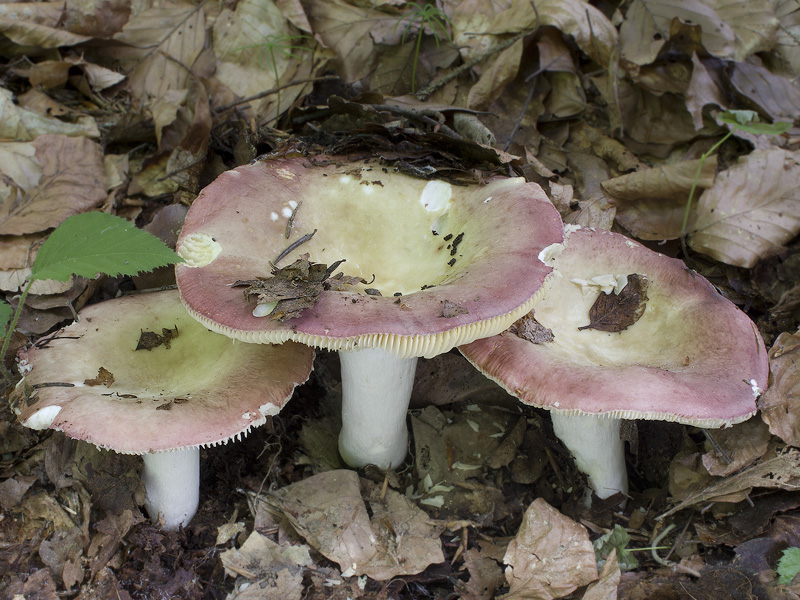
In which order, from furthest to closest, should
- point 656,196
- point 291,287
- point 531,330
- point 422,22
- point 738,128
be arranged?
1. point 422,22
2. point 656,196
3. point 738,128
4. point 531,330
5. point 291,287

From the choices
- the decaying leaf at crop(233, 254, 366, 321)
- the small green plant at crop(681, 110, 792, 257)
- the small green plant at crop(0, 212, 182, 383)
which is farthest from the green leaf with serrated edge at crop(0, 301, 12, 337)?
the small green plant at crop(681, 110, 792, 257)

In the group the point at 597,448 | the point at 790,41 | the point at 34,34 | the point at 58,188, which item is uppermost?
the point at 790,41

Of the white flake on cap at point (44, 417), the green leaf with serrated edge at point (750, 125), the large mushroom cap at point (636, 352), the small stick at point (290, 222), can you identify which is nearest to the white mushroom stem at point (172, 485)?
the white flake on cap at point (44, 417)

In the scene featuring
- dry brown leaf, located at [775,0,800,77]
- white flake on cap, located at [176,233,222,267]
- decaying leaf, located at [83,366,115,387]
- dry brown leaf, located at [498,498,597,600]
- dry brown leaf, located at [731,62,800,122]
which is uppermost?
dry brown leaf, located at [775,0,800,77]

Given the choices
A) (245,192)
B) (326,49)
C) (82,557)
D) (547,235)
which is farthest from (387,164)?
(82,557)

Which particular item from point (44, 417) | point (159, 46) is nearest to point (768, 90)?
point (159, 46)

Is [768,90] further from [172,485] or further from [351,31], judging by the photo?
[172,485]

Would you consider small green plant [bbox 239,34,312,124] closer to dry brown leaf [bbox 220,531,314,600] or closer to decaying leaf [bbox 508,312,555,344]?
decaying leaf [bbox 508,312,555,344]
